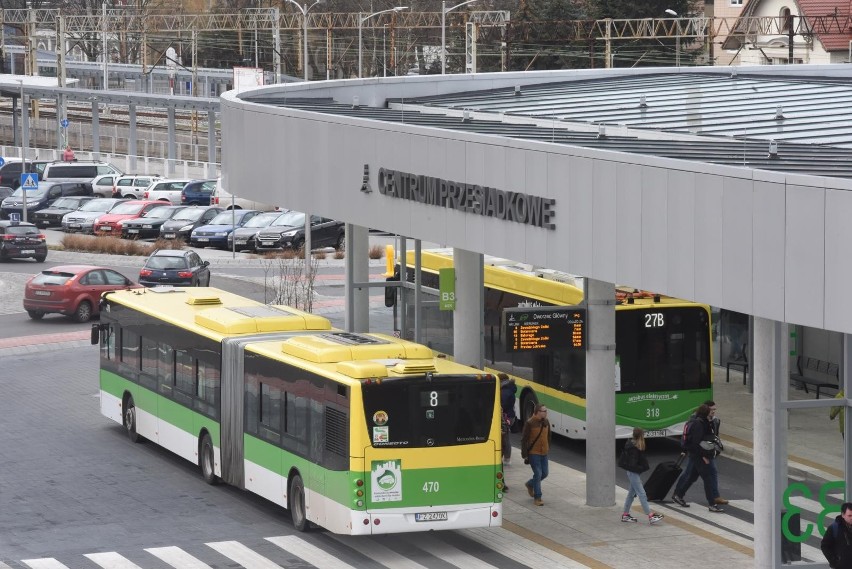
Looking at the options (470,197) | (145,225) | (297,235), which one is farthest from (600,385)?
(145,225)

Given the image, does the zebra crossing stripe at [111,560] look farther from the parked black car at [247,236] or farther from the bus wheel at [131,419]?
the parked black car at [247,236]

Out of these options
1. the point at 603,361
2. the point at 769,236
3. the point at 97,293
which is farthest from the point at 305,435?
the point at 97,293

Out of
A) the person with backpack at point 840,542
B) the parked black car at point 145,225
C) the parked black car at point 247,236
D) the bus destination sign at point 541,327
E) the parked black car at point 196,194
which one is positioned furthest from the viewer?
the parked black car at point 196,194

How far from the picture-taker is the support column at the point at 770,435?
1697 centimetres

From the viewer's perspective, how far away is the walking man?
22250 mm

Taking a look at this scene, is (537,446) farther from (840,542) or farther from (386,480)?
(840,542)

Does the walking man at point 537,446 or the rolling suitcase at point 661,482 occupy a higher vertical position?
the walking man at point 537,446

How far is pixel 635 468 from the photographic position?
20875mm

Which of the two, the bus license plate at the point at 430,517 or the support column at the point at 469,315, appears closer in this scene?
the bus license plate at the point at 430,517

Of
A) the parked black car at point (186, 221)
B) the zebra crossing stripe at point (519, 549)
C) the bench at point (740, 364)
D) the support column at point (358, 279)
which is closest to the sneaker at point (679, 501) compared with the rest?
the zebra crossing stripe at point (519, 549)

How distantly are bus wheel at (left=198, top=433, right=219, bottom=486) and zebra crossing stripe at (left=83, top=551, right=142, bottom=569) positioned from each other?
13.6 ft

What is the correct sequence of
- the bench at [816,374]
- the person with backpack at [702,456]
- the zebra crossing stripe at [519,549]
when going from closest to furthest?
the bench at [816,374] < the zebra crossing stripe at [519,549] < the person with backpack at [702,456]

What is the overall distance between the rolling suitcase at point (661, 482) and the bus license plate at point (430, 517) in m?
4.44

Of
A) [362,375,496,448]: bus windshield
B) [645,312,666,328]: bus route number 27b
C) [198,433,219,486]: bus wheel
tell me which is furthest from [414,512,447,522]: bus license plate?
[645,312,666,328]: bus route number 27b
